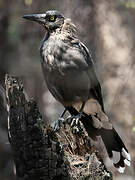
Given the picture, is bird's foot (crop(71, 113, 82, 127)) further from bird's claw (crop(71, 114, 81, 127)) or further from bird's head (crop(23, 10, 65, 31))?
bird's head (crop(23, 10, 65, 31))

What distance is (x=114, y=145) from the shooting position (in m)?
5.42

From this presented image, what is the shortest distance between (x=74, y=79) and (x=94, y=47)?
12.2 feet

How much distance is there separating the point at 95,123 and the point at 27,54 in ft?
16.0

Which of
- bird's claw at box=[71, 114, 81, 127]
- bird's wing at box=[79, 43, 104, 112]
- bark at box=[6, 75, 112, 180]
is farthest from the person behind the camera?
bird's wing at box=[79, 43, 104, 112]

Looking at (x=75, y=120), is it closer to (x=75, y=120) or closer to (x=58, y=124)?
(x=75, y=120)

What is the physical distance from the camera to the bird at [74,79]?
539 cm

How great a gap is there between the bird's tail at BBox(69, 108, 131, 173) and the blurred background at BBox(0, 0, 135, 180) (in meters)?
3.26

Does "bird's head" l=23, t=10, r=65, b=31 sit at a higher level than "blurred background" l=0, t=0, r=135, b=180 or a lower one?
lower

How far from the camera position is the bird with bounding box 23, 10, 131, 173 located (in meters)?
5.39

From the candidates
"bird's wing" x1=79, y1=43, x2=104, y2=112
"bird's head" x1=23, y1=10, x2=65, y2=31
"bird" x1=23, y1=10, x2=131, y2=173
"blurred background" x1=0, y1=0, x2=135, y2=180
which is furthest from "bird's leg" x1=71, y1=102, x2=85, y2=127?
"blurred background" x1=0, y1=0, x2=135, y2=180

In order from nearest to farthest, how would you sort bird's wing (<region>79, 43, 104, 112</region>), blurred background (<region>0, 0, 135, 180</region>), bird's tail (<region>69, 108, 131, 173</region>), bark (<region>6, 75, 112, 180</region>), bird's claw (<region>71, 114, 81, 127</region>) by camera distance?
bark (<region>6, 75, 112, 180</region>) → bird's claw (<region>71, 114, 81, 127</region>) → bird's tail (<region>69, 108, 131, 173</region>) → bird's wing (<region>79, 43, 104, 112</region>) → blurred background (<region>0, 0, 135, 180</region>)

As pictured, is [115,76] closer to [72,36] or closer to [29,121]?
[72,36]

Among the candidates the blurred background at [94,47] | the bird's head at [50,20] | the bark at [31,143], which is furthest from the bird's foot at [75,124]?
the blurred background at [94,47]

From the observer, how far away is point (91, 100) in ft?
19.1
